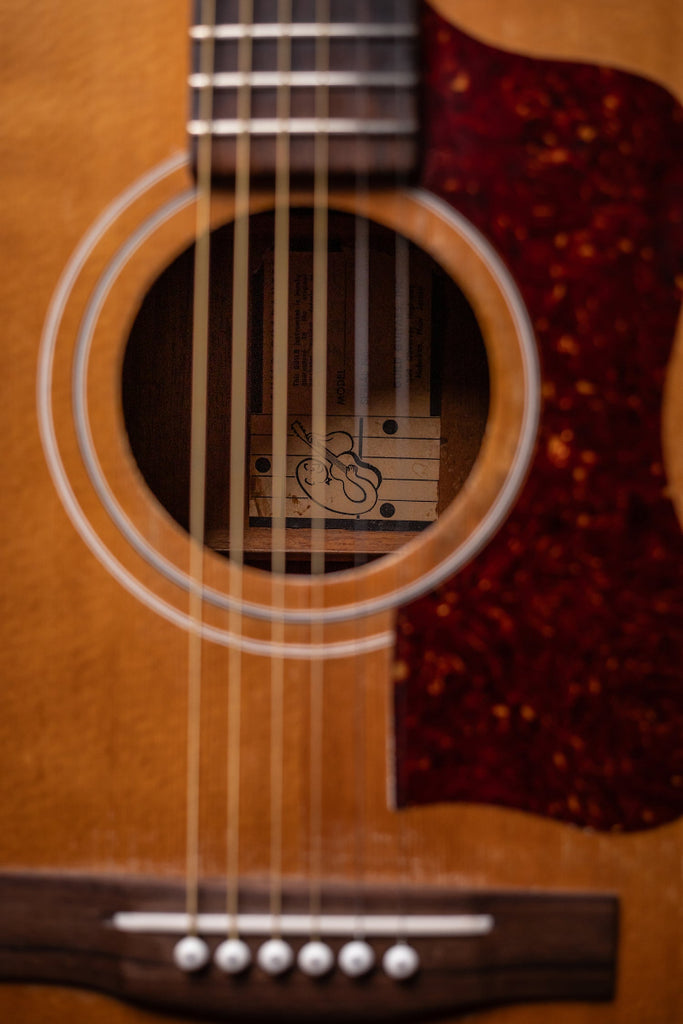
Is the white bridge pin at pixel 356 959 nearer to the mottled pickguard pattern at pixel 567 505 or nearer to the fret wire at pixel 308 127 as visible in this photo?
the mottled pickguard pattern at pixel 567 505

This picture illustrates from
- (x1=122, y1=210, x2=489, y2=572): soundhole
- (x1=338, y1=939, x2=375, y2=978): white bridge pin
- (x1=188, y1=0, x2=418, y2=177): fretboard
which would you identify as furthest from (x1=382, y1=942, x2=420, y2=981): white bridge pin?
(x1=188, y1=0, x2=418, y2=177): fretboard

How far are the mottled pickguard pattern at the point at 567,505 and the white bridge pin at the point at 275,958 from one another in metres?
0.11

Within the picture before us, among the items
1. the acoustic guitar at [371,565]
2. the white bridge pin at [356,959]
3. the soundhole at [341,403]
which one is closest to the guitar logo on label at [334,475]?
the soundhole at [341,403]

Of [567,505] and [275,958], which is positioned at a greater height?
[567,505]

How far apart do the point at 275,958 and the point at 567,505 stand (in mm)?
315

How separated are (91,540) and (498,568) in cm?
25

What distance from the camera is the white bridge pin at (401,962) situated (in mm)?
467

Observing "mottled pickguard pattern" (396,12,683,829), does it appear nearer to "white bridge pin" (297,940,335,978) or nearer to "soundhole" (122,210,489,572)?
"white bridge pin" (297,940,335,978)

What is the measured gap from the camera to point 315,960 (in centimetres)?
47

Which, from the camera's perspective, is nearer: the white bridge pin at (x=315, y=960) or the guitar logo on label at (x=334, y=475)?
the white bridge pin at (x=315, y=960)

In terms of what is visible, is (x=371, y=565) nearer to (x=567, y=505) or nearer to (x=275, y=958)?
(x=567, y=505)

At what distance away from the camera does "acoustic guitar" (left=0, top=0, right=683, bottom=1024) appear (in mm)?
498

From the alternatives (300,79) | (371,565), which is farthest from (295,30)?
(371,565)

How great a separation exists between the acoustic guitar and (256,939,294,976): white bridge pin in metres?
0.02
